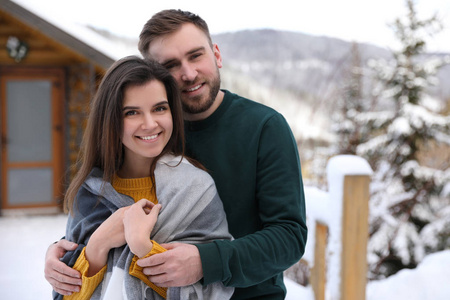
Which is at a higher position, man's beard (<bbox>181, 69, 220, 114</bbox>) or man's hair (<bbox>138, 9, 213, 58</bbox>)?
man's hair (<bbox>138, 9, 213, 58</bbox>)

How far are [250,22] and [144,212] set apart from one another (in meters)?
20.3

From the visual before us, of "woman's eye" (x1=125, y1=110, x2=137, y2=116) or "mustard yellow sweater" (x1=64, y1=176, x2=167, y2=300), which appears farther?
"woman's eye" (x1=125, y1=110, x2=137, y2=116)

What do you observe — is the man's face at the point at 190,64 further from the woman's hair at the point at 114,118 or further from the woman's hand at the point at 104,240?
the woman's hand at the point at 104,240

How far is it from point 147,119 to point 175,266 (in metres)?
0.49

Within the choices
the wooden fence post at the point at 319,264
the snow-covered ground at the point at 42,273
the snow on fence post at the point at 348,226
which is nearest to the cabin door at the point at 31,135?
the snow-covered ground at the point at 42,273

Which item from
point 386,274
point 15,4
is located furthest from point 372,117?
point 15,4

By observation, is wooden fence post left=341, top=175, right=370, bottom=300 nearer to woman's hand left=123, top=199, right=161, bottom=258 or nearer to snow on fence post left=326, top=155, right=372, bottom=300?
snow on fence post left=326, top=155, right=372, bottom=300

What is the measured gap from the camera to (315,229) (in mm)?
2807

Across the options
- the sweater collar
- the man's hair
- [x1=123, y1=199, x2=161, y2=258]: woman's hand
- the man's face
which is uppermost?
the man's hair

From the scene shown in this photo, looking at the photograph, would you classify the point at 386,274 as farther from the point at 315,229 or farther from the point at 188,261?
the point at 188,261

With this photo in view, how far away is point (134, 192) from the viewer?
1519 mm

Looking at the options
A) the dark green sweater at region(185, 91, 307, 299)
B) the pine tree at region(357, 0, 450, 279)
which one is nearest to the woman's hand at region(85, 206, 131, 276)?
the dark green sweater at region(185, 91, 307, 299)

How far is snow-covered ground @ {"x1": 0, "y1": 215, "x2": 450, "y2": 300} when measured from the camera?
3.31 m

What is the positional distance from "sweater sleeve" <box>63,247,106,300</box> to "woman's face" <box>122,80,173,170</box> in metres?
0.39
